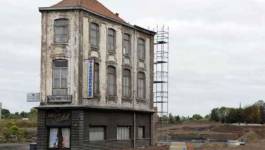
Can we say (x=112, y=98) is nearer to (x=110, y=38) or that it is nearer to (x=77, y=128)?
(x=110, y=38)

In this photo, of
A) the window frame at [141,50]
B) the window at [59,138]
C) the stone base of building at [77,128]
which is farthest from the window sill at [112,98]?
the window frame at [141,50]

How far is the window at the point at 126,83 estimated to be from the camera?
45875mm

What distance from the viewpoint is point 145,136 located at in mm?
49344

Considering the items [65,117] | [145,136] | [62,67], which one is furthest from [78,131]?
[145,136]

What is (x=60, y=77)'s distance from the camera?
134ft

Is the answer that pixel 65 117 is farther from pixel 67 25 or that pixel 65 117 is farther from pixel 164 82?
pixel 164 82

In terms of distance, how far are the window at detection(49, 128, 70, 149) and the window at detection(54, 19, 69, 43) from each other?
21.0ft

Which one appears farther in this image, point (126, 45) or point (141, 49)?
point (141, 49)

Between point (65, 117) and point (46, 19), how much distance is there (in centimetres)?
726

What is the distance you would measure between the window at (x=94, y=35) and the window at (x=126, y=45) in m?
4.12

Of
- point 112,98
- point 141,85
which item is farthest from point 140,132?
point 112,98

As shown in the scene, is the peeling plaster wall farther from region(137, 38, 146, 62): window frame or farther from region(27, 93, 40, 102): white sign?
region(137, 38, 146, 62): window frame

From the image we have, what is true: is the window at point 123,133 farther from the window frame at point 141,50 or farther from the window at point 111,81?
the window frame at point 141,50

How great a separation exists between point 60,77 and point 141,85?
402 inches
